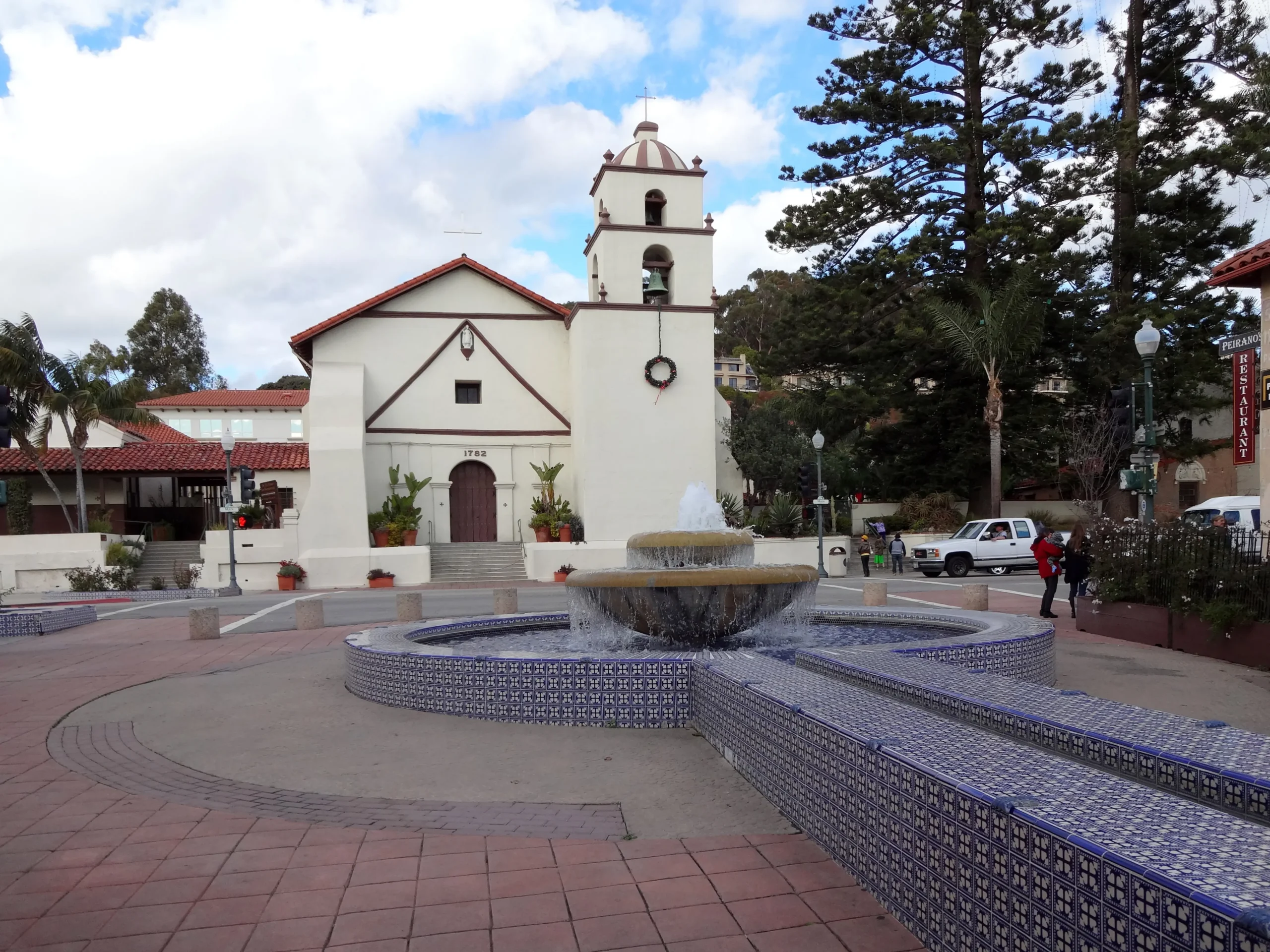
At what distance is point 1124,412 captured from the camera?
40.9ft

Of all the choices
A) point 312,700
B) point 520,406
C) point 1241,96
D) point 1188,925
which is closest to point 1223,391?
point 1241,96

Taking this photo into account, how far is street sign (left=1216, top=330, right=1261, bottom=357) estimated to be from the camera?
1288cm

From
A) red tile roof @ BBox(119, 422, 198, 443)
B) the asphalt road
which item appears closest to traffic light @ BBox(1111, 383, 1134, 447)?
the asphalt road

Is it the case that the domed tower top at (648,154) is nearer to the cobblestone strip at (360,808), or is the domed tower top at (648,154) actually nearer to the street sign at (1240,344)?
the street sign at (1240,344)

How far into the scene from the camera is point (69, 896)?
4.09 m

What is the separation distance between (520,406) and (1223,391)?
1107 inches

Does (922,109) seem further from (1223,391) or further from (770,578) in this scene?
(770,578)

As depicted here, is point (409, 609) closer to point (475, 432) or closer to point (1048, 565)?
point (1048, 565)

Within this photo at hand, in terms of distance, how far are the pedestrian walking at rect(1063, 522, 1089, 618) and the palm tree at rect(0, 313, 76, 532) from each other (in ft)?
93.0

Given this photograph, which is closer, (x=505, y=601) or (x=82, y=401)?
(x=505, y=601)

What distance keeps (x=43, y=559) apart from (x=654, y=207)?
20.4 meters

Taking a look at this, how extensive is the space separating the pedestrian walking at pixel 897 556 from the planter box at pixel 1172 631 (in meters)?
13.5

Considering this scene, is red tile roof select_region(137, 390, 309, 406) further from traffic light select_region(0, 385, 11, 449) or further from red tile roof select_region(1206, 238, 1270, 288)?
red tile roof select_region(1206, 238, 1270, 288)

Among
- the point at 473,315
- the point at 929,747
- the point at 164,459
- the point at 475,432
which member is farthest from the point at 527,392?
the point at 929,747
